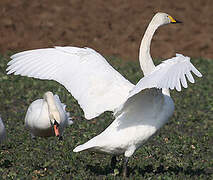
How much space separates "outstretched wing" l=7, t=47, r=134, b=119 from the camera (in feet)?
20.9

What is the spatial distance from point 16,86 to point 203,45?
818 centimetres

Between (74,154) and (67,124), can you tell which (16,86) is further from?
(74,154)

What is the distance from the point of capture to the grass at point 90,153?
6695mm

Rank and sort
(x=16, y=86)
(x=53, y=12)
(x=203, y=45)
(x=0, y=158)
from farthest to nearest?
(x=53, y=12)
(x=203, y=45)
(x=16, y=86)
(x=0, y=158)

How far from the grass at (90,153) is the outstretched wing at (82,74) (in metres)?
0.85

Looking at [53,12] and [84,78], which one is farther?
[53,12]

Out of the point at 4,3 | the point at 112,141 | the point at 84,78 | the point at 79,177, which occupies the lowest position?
the point at 4,3

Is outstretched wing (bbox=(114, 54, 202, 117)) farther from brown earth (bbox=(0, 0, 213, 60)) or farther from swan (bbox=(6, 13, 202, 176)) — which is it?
brown earth (bbox=(0, 0, 213, 60))

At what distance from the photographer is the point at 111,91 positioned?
6441mm

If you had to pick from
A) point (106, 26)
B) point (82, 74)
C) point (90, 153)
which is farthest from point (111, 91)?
point (106, 26)

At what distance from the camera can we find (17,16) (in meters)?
18.6

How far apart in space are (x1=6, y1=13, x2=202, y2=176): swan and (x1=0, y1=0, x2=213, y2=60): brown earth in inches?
405

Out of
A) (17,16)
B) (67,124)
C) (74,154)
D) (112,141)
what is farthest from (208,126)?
(17,16)

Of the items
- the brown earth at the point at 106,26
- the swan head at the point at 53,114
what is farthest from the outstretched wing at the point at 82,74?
the brown earth at the point at 106,26
